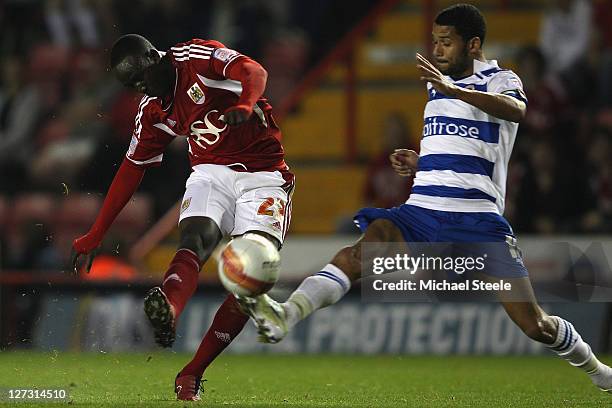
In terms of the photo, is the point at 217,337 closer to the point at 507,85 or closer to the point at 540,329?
the point at 540,329

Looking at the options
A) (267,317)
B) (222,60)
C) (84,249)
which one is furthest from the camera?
(84,249)

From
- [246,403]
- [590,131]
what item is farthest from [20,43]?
[246,403]

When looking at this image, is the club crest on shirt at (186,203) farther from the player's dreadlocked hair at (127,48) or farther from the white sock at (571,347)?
the white sock at (571,347)

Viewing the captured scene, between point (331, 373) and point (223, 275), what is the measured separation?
3380 millimetres

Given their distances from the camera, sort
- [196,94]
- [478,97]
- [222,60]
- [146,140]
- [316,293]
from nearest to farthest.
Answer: [316,293] → [478,97] → [222,60] → [196,94] → [146,140]

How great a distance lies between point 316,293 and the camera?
612 centimetres

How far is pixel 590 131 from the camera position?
11883 mm

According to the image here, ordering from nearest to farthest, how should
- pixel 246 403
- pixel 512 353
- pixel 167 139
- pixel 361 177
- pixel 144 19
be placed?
pixel 246 403, pixel 167 139, pixel 512 353, pixel 361 177, pixel 144 19

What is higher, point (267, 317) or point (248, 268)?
→ point (248, 268)

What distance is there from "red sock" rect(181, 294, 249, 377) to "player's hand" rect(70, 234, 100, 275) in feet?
2.82

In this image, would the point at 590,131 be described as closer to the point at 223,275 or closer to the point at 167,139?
the point at 167,139

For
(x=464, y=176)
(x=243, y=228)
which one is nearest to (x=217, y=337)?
(x=243, y=228)

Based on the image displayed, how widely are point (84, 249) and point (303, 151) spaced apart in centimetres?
693

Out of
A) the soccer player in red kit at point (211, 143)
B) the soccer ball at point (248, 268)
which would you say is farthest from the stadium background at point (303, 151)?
the soccer ball at point (248, 268)
